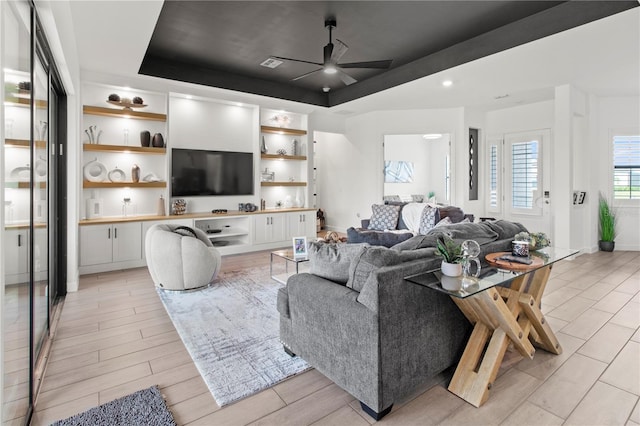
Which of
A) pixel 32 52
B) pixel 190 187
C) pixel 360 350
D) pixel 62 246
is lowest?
pixel 360 350

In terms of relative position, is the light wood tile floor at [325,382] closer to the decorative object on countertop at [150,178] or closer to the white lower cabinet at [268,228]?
the decorative object on countertop at [150,178]

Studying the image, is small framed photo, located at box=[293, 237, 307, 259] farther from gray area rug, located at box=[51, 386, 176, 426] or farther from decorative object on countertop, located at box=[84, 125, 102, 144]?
decorative object on countertop, located at box=[84, 125, 102, 144]

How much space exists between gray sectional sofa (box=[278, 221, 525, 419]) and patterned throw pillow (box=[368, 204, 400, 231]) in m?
3.42

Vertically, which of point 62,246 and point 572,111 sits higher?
point 572,111

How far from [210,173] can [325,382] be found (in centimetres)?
467

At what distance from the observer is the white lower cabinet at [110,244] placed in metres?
4.64

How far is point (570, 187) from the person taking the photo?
17.8 ft

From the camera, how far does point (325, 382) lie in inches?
84.0

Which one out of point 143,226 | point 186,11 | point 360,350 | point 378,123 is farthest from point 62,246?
point 378,123

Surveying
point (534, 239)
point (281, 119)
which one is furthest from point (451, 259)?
point (281, 119)

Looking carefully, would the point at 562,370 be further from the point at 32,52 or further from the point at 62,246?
the point at 62,246

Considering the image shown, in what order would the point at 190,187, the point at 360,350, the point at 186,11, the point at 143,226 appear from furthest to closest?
→ the point at 190,187, the point at 143,226, the point at 186,11, the point at 360,350

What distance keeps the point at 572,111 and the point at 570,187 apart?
46.8 inches

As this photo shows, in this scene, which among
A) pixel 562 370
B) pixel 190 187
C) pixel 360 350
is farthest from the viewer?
pixel 190 187
